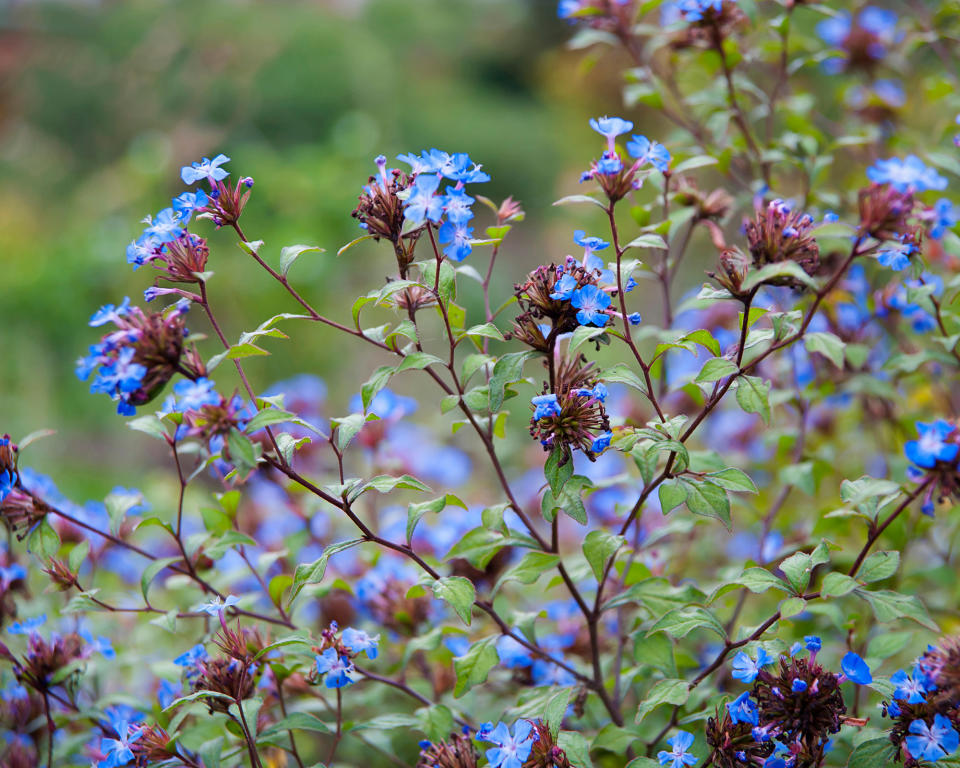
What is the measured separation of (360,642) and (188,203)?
49cm

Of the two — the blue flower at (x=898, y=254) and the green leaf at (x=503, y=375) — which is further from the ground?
the blue flower at (x=898, y=254)

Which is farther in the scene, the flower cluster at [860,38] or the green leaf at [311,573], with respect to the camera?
the flower cluster at [860,38]

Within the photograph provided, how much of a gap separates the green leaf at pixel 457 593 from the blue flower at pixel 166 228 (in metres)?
0.44

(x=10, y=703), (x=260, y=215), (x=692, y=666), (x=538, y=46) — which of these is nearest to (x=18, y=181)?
(x=260, y=215)

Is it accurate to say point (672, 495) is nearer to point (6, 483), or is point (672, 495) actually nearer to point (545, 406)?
point (545, 406)

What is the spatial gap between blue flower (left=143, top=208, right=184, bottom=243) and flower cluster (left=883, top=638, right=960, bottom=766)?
0.81 meters

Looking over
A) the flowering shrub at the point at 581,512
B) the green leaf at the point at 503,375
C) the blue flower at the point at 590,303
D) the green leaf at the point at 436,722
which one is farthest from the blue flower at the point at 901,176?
the green leaf at the point at 436,722

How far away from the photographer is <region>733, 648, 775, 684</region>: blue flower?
81 centimetres

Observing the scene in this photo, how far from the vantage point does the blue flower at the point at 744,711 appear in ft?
2.66

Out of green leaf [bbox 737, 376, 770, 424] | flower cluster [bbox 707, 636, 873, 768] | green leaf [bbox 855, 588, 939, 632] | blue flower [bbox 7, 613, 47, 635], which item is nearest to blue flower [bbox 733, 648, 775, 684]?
flower cluster [bbox 707, 636, 873, 768]

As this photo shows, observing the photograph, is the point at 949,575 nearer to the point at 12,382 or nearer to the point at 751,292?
the point at 751,292

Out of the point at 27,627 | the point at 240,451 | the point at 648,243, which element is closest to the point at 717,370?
the point at 648,243

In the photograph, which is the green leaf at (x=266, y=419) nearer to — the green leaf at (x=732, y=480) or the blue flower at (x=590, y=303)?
the blue flower at (x=590, y=303)

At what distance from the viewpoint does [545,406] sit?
796mm
